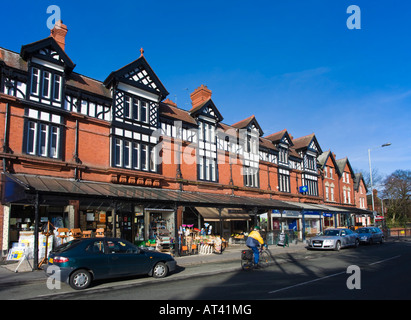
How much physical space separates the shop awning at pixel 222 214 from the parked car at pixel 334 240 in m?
5.16

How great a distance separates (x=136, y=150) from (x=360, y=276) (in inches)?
564

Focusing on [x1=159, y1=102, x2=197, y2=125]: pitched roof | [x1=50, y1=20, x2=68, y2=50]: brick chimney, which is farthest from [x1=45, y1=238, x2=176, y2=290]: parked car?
[x1=50, y1=20, x2=68, y2=50]: brick chimney

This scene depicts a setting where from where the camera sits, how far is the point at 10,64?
615 inches

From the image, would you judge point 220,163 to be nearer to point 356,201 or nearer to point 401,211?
point 356,201

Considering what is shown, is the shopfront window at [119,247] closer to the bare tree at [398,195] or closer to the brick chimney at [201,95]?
the brick chimney at [201,95]

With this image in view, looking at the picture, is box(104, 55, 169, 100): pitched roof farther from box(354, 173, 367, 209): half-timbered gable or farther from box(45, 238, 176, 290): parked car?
box(354, 173, 367, 209): half-timbered gable

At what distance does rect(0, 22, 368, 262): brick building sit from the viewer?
597 inches

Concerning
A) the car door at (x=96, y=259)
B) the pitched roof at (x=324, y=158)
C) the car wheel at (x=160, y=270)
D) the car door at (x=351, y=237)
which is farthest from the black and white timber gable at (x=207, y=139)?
the pitched roof at (x=324, y=158)

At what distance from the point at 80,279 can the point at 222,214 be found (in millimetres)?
14259

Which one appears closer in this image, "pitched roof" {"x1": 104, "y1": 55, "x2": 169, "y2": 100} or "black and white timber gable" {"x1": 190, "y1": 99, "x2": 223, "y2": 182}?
"pitched roof" {"x1": 104, "y1": 55, "x2": 169, "y2": 100}

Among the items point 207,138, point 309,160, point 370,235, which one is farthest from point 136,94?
point 309,160

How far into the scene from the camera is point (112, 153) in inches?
734

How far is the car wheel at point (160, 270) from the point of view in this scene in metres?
10.9

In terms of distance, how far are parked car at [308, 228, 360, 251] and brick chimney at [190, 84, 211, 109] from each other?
14.2 metres
